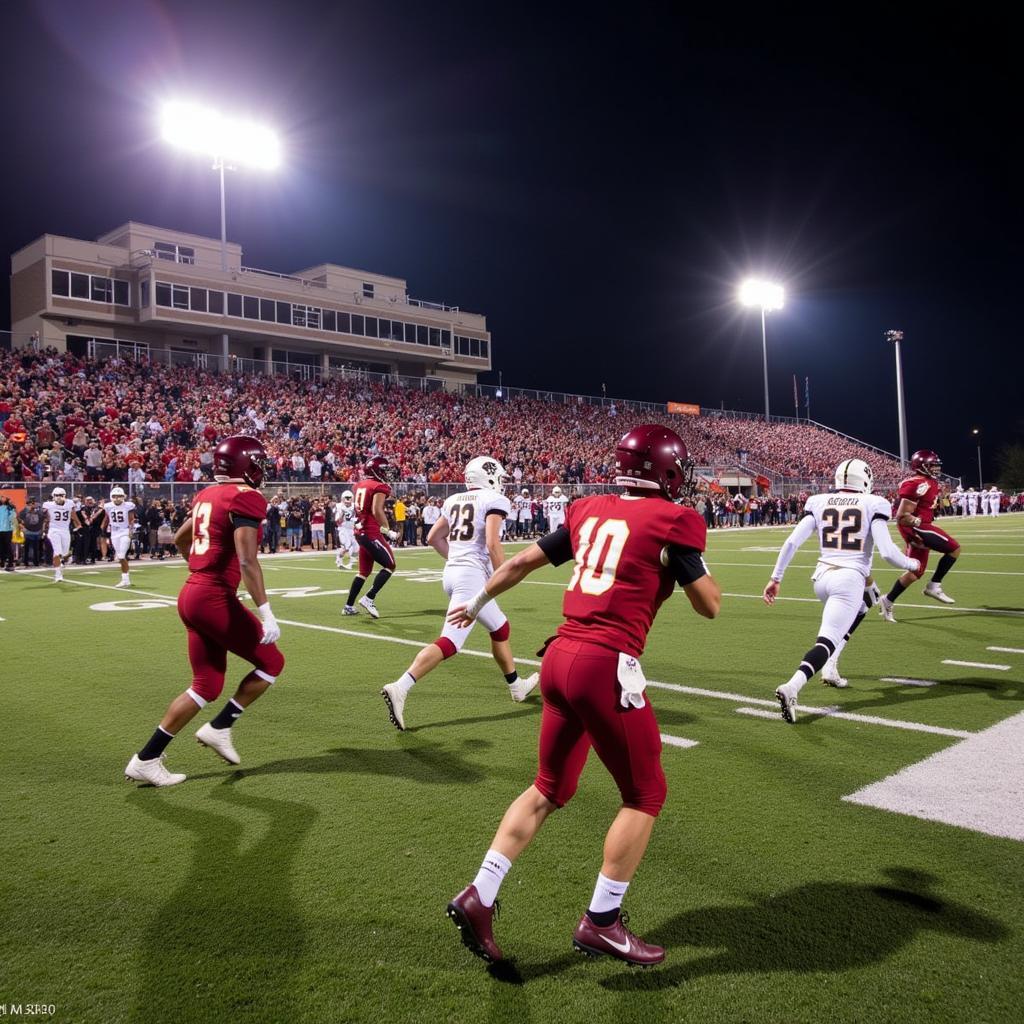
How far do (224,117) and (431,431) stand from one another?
1689cm

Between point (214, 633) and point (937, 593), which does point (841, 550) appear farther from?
point (937, 593)

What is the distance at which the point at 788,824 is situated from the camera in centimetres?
402

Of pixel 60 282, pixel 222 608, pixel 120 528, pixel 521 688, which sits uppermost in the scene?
pixel 60 282

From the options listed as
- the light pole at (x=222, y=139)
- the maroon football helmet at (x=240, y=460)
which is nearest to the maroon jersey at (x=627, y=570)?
the maroon football helmet at (x=240, y=460)

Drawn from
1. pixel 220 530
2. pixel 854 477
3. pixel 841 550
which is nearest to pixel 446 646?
pixel 220 530

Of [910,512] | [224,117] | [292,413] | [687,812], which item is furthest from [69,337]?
[687,812]

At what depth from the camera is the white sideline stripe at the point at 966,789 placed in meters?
4.01

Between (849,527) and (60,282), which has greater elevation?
(60,282)

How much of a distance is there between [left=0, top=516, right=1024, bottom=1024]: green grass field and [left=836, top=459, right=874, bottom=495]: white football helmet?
169cm

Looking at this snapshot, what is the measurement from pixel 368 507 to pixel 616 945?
8.56 meters

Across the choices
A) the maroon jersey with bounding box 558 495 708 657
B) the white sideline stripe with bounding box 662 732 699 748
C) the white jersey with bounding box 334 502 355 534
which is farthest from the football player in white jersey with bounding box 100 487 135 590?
the maroon jersey with bounding box 558 495 708 657

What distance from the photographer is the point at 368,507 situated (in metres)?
10.9

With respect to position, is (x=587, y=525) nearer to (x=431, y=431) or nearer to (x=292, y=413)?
(x=292, y=413)

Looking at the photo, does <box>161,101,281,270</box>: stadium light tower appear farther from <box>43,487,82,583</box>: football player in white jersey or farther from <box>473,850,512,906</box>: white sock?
<box>473,850,512,906</box>: white sock
